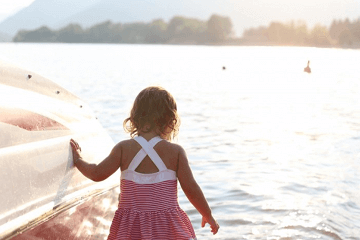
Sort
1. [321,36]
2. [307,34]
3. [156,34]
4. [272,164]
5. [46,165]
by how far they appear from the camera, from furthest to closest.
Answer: [156,34] < [307,34] < [321,36] < [272,164] < [46,165]

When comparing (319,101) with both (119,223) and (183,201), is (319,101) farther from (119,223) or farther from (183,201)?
(119,223)

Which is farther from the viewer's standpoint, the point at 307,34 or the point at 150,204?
the point at 307,34

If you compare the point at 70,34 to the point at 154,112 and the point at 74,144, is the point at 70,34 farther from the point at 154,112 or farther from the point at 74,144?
the point at 154,112

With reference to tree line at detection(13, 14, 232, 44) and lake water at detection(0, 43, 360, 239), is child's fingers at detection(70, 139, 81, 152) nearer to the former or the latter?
lake water at detection(0, 43, 360, 239)

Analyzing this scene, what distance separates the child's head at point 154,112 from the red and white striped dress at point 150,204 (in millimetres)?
69

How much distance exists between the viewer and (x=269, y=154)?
10.2 meters

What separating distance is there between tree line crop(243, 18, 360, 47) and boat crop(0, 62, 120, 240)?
130640mm

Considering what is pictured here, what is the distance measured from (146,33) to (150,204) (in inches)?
6863

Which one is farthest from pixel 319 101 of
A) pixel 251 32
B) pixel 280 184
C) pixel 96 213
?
pixel 251 32

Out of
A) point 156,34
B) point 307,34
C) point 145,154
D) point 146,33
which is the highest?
point 145,154

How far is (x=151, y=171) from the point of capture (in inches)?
118

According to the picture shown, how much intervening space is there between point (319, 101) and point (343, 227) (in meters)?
17.1

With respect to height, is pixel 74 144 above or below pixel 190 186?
above

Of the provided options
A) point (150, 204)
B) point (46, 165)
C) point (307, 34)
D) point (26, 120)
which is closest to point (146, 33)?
point (307, 34)
